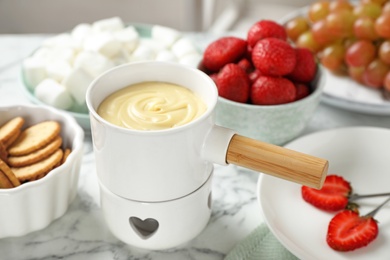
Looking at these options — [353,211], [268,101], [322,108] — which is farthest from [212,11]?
[353,211]

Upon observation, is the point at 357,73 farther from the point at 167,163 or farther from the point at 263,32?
the point at 167,163

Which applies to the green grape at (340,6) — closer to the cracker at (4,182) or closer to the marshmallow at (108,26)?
the marshmallow at (108,26)

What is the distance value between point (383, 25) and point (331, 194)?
1.25 feet

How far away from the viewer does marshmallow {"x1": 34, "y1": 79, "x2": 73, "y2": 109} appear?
39.6 inches

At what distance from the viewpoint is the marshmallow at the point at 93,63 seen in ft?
3.41

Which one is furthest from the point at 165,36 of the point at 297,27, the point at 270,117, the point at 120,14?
the point at 120,14

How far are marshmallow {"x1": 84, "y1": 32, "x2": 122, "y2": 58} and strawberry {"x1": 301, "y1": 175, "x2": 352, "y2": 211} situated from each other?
1.51 ft

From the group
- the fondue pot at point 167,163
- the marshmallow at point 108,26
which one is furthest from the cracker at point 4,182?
the marshmallow at point 108,26

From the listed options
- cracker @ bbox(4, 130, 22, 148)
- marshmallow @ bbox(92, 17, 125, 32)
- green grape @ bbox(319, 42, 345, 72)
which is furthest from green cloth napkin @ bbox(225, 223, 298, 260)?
marshmallow @ bbox(92, 17, 125, 32)

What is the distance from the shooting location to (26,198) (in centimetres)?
75

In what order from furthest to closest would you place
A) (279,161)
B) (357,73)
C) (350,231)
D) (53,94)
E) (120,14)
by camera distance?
(120,14), (357,73), (53,94), (350,231), (279,161)

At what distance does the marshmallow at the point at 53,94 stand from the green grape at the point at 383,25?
0.57 metres

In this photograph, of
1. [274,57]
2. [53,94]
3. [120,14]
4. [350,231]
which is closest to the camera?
[350,231]

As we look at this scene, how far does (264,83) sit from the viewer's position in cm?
90
